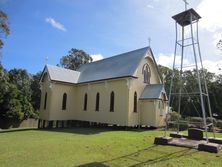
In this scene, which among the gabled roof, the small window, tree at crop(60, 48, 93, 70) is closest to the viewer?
the small window

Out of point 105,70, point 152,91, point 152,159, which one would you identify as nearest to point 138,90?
point 152,91

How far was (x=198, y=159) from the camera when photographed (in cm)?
849

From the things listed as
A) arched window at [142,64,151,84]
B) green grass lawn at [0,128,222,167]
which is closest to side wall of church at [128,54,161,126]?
arched window at [142,64,151,84]

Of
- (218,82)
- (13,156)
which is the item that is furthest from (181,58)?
(218,82)

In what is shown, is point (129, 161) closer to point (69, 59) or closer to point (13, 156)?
point (13, 156)

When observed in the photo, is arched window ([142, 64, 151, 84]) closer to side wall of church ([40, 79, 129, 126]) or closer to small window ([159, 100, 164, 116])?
small window ([159, 100, 164, 116])

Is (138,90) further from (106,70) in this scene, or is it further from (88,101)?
(88,101)

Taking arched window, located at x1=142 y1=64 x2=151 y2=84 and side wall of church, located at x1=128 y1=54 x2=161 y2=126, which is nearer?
side wall of church, located at x1=128 y1=54 x2=161 y2=126

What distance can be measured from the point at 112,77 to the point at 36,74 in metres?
33.9

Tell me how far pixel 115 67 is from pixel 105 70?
1.83m

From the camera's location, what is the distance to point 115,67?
80.9 feet

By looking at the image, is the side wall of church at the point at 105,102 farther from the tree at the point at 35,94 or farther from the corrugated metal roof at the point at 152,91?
the tree at the point at 35,94

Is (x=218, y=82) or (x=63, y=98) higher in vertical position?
(x=218, y=82)

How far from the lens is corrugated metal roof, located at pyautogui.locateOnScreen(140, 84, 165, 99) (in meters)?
21.7
